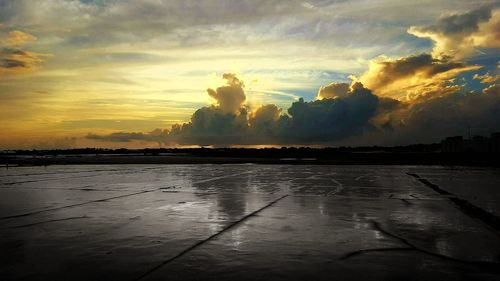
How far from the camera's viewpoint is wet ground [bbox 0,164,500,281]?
6.34 m

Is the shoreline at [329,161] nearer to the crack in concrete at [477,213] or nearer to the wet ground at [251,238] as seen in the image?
the crack in concrete at [477,213]

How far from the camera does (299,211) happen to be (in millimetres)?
12266

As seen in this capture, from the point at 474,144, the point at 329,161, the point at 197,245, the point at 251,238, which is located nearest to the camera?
the point at 197,245

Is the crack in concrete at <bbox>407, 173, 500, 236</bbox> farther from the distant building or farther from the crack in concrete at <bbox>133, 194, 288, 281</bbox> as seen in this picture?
the distant building

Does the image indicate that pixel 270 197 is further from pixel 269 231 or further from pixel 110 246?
pixel 110 246

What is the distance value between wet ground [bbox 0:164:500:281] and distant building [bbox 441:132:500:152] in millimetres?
93121

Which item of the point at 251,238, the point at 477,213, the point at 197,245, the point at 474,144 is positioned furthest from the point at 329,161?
the point at 474,144

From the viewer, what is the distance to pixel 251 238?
859 centimetres

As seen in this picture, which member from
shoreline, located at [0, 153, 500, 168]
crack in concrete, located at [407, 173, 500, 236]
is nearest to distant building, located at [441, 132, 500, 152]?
shoreline, located at [0, 153, 500, 168]

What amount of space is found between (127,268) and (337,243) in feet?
12.6

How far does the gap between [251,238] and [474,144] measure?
11506 cm

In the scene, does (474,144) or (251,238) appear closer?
(251,238)

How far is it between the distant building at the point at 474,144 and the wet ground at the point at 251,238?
9312cm

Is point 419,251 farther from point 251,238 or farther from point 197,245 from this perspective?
point 197,245
